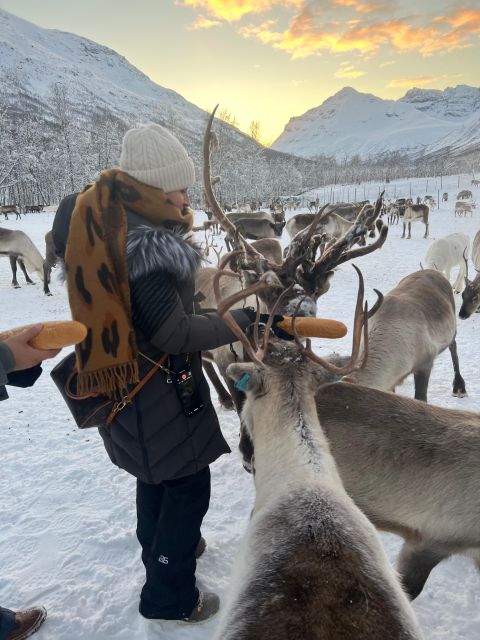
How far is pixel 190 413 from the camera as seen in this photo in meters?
1.96

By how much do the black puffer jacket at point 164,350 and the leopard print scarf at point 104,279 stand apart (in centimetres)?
6

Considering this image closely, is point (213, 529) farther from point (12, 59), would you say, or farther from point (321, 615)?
point (12, 59)

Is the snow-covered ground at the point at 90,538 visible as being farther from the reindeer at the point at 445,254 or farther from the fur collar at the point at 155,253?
the reindeer at the point at 445,254

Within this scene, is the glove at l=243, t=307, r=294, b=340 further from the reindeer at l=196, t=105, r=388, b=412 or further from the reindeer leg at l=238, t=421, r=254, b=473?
the reindeer at l=196, t=105, r=388, b=412

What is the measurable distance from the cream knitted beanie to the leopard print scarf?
100 millimetres

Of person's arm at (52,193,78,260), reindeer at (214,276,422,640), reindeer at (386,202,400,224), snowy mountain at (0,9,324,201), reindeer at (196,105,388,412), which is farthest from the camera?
snowy mountain at (0,9,324,201)

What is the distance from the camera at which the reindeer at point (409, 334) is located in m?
3.33

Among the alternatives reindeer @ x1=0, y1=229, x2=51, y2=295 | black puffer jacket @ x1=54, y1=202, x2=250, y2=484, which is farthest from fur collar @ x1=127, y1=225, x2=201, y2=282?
reindeer @ x1=0, y1=229, x2=51, y2=295

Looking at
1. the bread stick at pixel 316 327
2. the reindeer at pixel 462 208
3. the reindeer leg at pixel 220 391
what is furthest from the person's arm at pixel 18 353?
the reindeer at pixel 462 208

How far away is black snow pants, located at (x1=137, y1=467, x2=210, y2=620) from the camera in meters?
2.05

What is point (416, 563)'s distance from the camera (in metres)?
2.17

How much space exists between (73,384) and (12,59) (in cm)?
17954

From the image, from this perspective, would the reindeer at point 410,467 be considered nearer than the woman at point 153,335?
No

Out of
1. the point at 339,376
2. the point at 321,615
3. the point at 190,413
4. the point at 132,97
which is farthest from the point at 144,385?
the point at 132,97
